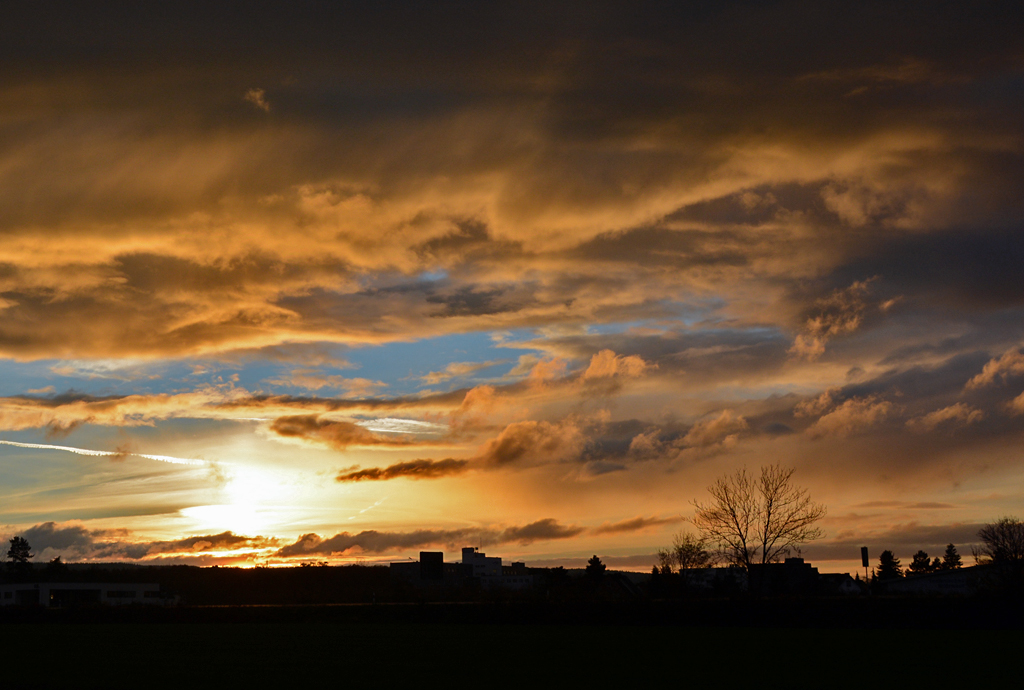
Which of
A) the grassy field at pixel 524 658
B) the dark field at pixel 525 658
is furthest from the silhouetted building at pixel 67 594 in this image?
the grassy field at pixel 524 658

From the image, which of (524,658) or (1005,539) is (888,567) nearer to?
(1005,539)

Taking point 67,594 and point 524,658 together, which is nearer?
point 524,658

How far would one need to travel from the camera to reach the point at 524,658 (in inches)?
1718

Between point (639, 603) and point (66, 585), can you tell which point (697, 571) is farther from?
point (66, 585)

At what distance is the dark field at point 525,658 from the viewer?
1350 inches

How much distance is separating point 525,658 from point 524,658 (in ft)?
0.16

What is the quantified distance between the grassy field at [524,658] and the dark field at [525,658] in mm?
62

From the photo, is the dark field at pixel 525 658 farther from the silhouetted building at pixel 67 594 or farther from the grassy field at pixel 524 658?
the silhouetted building at pixel 67 594

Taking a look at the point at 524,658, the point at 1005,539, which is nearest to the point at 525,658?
the point at 524,658

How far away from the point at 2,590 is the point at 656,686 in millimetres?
182136

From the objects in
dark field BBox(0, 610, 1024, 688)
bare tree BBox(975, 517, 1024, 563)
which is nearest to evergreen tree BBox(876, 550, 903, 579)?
bare tree BBox(975, 517, 1024, 563)

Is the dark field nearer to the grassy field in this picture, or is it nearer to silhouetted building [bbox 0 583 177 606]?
the grassy field

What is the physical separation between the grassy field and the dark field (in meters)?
0.06

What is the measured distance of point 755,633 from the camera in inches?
2527
